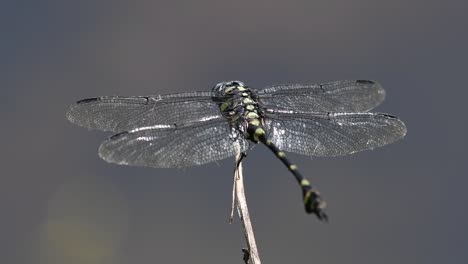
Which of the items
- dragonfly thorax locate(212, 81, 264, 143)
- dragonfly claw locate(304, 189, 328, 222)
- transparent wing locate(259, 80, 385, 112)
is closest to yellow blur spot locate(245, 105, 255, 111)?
dragonfly thorax locate(212, 81, 264, 143)

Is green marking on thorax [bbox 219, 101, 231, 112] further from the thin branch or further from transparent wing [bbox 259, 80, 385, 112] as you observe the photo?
the thin branch

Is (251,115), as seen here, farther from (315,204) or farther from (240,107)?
(315,204)

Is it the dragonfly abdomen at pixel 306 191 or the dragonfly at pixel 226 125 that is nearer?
the dragonfly abdomen at pixel 306 191

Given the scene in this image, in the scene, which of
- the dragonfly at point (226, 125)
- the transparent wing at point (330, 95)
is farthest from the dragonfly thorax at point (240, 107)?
the transparent wing at point (330, 95)

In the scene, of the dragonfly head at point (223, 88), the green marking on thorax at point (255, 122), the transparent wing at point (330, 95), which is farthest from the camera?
the transparent wing at point (330, 95)

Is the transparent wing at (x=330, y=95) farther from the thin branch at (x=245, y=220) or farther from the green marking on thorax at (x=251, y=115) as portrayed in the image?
the thin branch at (x=245, y=220)

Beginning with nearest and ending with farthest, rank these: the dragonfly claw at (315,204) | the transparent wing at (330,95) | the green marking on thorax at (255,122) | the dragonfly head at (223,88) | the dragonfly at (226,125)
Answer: the dragonfly claw at (315,204)
the dragonfly at (226,125)
the green marking on thorax at (255,122)
the dragonfly head at (223,88)
the transparent wing at (330,95)

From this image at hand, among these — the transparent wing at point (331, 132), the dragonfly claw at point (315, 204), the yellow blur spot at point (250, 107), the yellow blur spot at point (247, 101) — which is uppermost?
the yellow blur spot at point (247, 101)

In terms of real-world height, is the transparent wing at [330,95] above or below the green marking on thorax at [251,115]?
above
